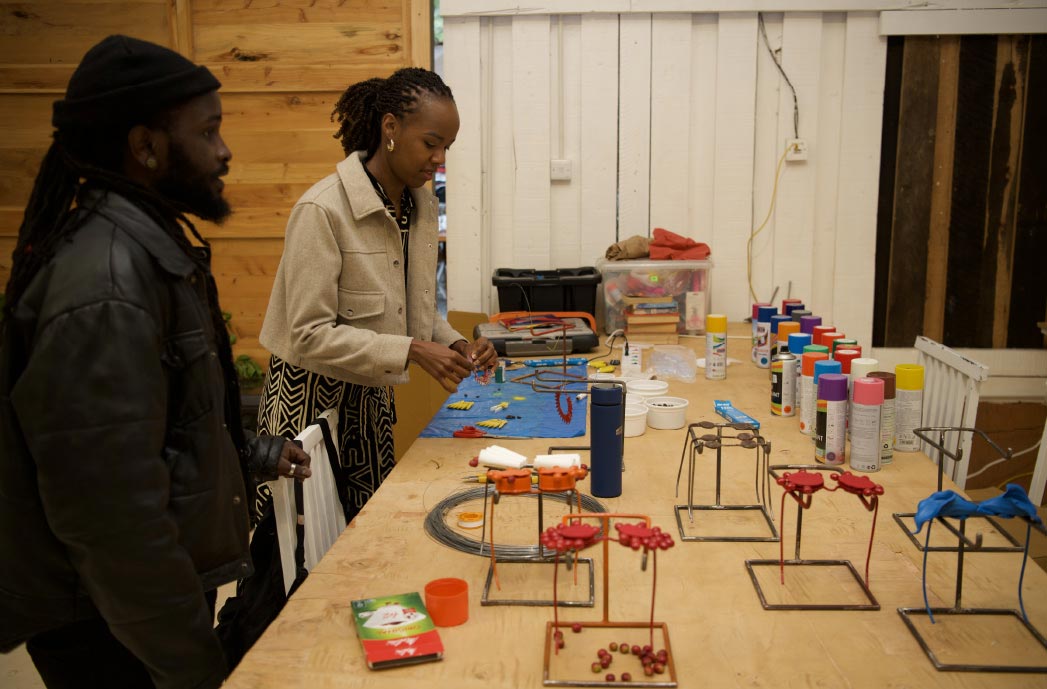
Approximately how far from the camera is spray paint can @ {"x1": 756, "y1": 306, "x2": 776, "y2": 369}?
2936 millimetres

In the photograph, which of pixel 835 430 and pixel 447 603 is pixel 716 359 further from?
pixel 447 603

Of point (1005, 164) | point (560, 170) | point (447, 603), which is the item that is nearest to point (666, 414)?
point (447, 603)

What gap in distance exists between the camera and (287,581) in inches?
65.7

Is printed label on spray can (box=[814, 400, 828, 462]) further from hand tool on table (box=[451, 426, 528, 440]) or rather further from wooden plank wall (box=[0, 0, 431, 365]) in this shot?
wooden plank wall (box=[0, 0, 431, 365])

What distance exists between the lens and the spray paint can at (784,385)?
2.31 m

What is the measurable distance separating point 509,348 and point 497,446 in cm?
113

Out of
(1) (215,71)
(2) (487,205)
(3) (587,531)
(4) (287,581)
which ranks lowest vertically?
(4) (287,581)

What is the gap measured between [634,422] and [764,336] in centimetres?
98

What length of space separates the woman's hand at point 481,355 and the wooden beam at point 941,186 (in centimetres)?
240

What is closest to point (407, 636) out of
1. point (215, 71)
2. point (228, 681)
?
point (228, 681)

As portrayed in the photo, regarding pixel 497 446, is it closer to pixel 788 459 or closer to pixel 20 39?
pixel 788 459

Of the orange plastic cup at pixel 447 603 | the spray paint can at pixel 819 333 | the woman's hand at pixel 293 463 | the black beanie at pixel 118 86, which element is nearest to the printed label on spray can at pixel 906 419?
the spray paint can at pixel 819 333

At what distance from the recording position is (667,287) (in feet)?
11.9

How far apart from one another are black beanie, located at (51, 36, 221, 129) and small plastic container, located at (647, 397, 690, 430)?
56.9 inches
